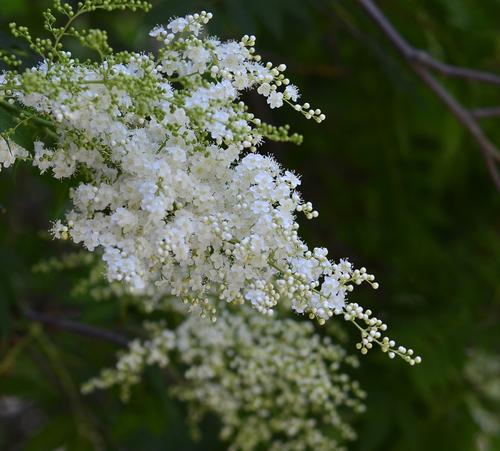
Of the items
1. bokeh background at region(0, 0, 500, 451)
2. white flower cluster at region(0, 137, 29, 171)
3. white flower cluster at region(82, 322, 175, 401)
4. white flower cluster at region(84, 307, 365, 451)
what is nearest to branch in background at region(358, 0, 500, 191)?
bokeh background at region(0, 0, 500, 451)

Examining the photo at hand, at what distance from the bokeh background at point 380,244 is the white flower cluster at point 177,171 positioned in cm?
129

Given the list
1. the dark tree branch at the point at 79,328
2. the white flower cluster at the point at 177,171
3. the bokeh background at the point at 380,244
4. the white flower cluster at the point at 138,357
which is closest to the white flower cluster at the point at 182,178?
the white flower cluster at the point at 177,171

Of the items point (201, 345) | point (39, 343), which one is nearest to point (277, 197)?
point (201, 345)

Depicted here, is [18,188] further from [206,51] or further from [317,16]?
[206,51]

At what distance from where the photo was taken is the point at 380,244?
4035 millimetres

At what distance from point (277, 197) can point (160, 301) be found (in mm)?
1522

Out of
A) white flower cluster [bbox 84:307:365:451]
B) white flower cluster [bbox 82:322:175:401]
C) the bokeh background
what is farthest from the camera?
the bokeh background

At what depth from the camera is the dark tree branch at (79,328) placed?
3242 millimetres

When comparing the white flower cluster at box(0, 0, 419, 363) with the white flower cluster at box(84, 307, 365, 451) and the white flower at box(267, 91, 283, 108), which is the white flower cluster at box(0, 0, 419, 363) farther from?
the white flower cluster at box(84, 307, 365, 451)

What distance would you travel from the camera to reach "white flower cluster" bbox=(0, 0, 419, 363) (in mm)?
1636

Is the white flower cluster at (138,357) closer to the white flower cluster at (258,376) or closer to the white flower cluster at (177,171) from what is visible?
the white flower cluster at (258,376)

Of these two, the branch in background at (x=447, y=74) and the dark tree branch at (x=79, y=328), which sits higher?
the branch in background at (x=447, y=74)

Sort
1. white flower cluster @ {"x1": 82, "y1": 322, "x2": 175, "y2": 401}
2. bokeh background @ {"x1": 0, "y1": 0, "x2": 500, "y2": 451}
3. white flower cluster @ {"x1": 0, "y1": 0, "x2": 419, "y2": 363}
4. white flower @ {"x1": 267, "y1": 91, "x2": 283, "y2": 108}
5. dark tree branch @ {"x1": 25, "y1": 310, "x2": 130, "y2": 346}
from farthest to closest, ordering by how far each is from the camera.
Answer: bokeh background @ {"x1": 0, "y1": 0, "x2": 500, "y2": 451}, dark tree branch @ {"x1": 25, "y1": 310, "x2": 130, "y2": 346}, white flower cluster @ {"x1": 82, "y1": 322, "x2": 175, "y2": 401}, white flower @ {"x1": 267, "y1": 91, "x2": 283, "y2": 108}, white flower cluster @ {"x1": 0, "y1": 0, "x2": 419, "y2": 363}

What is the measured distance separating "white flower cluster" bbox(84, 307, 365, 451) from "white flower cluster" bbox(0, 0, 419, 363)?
98 cm
